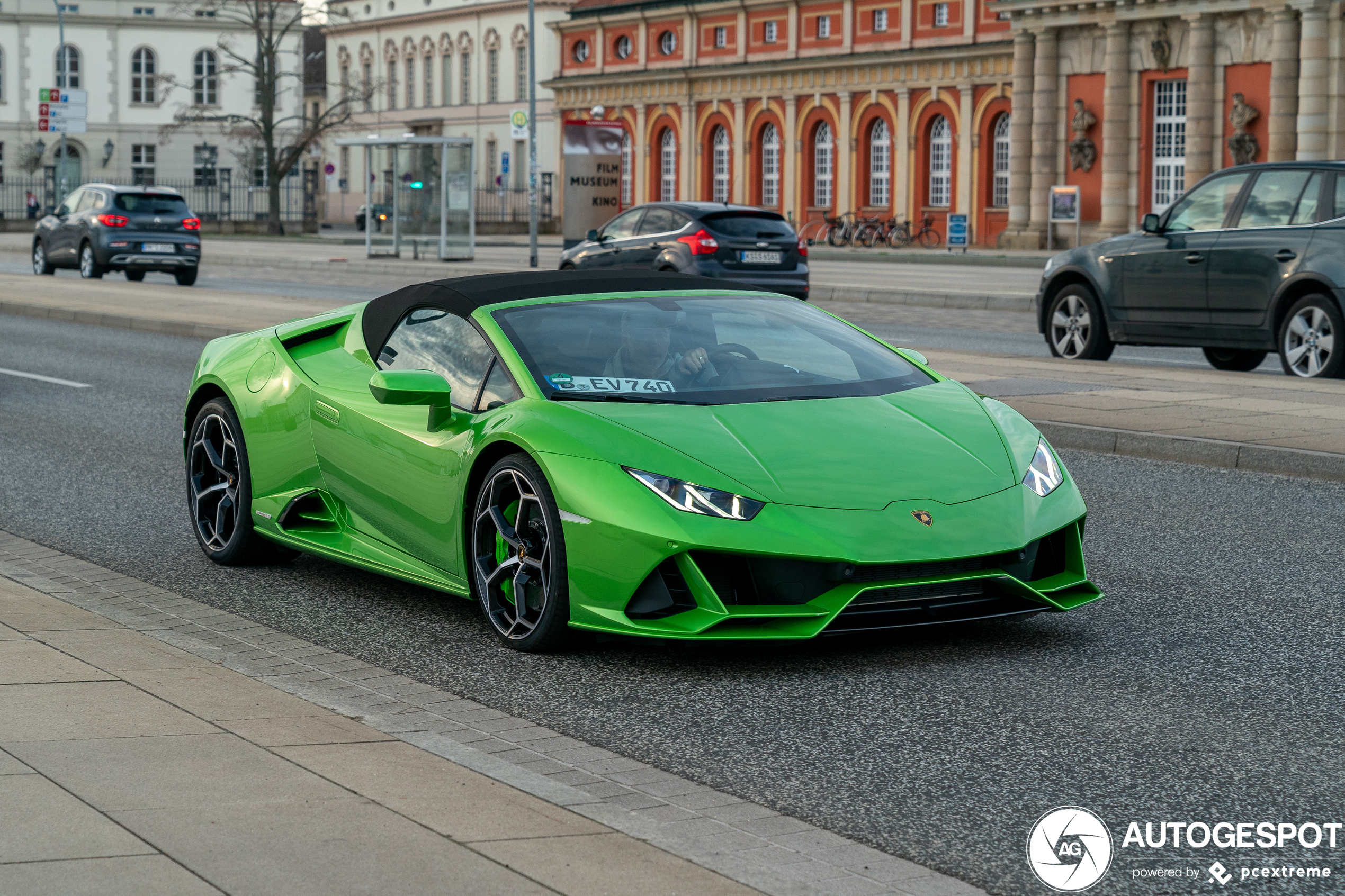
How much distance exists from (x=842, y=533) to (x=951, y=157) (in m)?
55.6

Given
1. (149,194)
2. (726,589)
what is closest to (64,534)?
(726,589)

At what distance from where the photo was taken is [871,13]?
203 ft

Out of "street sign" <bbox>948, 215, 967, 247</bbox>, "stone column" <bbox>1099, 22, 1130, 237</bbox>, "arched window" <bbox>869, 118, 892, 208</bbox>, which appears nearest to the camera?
→ "stone column" <bbox>1099, 22, 1130, 237</bbox>

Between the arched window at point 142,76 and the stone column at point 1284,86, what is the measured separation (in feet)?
208

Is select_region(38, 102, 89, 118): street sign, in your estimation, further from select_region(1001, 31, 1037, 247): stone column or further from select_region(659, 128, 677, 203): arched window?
select_region(1001, 31, 1037, 247): stone column

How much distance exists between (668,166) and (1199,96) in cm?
2723

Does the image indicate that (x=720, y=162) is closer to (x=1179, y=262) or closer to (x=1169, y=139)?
(x=1169, y=139)

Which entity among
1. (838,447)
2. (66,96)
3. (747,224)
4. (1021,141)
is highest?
(66,96)

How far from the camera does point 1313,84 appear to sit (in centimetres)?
4641

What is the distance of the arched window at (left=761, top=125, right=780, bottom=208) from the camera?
66.8m

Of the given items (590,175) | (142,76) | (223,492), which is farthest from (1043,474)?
(142,76)

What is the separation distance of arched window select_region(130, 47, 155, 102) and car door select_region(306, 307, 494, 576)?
92.6 m

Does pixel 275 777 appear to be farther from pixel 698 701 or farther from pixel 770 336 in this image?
pixel 770 336

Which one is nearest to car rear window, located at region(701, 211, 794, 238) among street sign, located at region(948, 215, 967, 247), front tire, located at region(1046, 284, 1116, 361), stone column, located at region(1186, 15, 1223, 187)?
front tire, located at region(1046, 284, 1116, 361)
